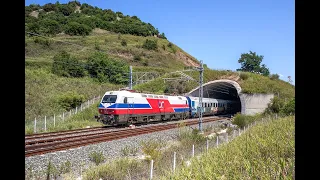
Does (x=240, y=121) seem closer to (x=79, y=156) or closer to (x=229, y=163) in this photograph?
(x=79, y=156)

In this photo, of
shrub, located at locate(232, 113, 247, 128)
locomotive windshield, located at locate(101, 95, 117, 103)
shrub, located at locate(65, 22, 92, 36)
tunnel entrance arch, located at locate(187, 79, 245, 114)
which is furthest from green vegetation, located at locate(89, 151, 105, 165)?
shrub, located at locate(65, 22, 92, 36)

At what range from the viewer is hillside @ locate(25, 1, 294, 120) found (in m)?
35.5

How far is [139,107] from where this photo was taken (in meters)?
24.2

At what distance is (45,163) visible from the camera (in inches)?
444

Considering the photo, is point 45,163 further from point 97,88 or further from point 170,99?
point 97,88

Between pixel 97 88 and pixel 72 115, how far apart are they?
10997 mm

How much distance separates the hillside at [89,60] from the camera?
35469 millimetres

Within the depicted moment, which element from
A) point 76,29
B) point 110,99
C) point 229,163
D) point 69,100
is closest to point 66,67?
point 69,100

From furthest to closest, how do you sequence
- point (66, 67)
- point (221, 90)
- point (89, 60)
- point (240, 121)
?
1. point (221, 90)
2. point (89, 60)
3. point (66, 67)
4. point (240, 121)

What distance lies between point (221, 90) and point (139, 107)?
2875 cm

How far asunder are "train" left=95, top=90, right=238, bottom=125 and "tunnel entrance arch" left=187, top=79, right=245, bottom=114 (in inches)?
338

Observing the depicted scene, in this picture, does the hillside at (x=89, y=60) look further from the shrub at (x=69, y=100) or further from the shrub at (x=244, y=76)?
the shrub at (x=244, y=76)

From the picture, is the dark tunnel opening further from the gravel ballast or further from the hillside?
the gravel ballast
